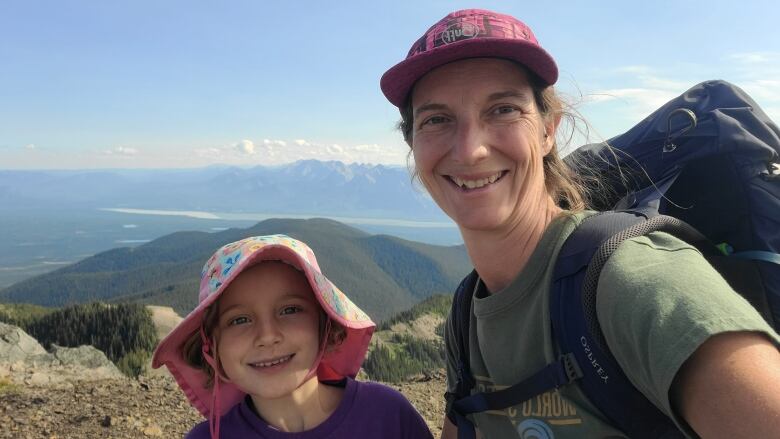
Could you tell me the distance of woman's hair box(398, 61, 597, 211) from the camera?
8.77ft

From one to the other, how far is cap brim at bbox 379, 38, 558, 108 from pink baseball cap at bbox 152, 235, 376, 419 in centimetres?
108

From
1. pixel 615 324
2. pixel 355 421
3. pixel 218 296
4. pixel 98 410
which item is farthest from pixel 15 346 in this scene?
pixel 615 324

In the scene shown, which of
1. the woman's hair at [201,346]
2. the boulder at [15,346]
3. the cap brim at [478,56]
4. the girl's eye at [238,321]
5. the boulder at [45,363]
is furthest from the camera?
the boulder at [15,346]

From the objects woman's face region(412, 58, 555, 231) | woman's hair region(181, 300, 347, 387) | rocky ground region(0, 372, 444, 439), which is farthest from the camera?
rocky ground region(0, 372, 444, 439)

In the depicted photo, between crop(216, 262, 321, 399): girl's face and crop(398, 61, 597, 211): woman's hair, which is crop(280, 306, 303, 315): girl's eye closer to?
crop(216, 262, 321, 399): girl's face

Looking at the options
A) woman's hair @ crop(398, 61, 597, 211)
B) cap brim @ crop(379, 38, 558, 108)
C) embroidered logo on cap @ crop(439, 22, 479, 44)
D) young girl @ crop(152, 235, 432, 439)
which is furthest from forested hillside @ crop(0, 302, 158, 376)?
embroidered logo on cap @ crop(439, 22, 479, 44)

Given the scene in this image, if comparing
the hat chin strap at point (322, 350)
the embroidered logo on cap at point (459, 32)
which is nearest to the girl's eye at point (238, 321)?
the hat chin strap at point (322, 350)

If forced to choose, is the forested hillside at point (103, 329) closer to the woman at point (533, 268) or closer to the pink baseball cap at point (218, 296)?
the pink baseball cap at point (218, 296)

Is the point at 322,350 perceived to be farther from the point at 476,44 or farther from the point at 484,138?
the point at 476,44

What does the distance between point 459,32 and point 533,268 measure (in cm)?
113

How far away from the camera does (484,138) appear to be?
243cm

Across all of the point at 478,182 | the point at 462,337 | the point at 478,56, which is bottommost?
the point at 462,337

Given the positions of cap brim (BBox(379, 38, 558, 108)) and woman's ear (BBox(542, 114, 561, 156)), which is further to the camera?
woman's ear (BBox(542, 114, 561, 156))

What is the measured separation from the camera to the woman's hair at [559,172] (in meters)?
2.67
